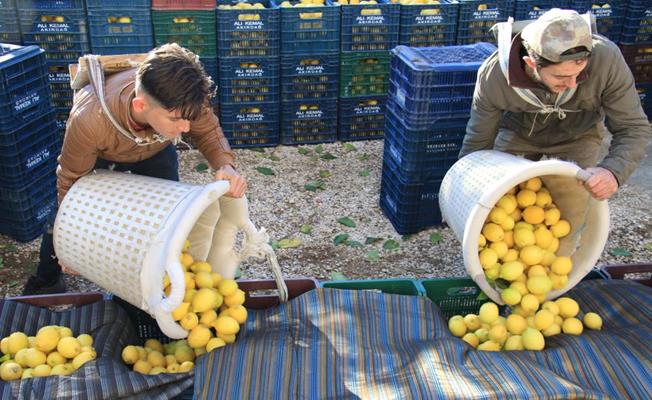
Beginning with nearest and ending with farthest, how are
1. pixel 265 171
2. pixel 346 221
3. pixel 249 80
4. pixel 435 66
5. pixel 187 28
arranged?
pixel 435 66, pixel 346 221, pixel 187 28, pixel 265 171, pixel 249 80

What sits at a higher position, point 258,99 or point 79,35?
point 79,35

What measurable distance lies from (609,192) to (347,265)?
1686 millimetres

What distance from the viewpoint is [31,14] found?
448cm

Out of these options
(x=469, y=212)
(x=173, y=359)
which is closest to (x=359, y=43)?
(x=469, y=212)

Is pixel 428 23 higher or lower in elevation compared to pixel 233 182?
higher

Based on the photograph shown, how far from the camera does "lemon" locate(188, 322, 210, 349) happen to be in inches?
91.9

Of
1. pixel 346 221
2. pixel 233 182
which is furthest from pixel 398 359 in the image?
pixel 346 221

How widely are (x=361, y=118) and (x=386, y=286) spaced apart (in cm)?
267

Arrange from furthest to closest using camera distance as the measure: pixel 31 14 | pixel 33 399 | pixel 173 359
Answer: pixel 31 14 → pixel 173 359 → pixel 33 399

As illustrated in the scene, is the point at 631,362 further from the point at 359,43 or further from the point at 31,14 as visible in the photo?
the point at 31,14

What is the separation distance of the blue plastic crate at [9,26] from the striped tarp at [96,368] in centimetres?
263

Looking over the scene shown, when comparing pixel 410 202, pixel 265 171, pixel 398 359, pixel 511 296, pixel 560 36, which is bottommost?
pixel 265 171

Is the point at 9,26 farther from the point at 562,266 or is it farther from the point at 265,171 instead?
the point at 562,266

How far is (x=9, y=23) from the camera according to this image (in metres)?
4.48
